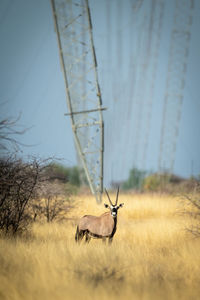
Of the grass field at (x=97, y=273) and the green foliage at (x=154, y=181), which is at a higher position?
the green foliage at (x=154, y=181)

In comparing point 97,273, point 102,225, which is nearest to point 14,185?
point 102,225

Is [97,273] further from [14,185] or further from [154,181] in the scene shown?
[154,181]

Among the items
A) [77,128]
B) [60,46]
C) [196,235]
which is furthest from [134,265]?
[60,46]

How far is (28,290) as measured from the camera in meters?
3.46

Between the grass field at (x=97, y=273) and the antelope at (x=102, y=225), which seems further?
the antelope at (x=102, y=225)

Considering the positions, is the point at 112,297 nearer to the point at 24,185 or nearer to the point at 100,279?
the point at 100,279

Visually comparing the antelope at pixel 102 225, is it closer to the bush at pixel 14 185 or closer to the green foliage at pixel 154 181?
the bush at pixel 14 185

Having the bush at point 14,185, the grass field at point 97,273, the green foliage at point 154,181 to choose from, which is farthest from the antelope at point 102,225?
the green foliage at point 154,181

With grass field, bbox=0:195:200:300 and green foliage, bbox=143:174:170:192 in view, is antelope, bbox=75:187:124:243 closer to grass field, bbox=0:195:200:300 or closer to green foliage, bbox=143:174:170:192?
grass field, bbox=0:195:200:300

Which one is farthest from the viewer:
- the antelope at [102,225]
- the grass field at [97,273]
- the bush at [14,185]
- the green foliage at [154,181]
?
the green foliage at [154,181]

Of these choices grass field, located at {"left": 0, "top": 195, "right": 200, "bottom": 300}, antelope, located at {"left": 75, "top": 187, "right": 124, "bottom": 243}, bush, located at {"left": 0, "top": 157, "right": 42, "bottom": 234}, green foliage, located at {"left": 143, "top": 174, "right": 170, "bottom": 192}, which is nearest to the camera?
grass field, located at {"left": 0, "top": 195, "right": 200, "bottom": 300}

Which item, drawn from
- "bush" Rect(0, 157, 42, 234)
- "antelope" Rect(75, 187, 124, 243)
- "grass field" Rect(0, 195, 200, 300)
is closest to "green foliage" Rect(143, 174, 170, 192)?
"bush" Rect(0, 157, 42, 234)

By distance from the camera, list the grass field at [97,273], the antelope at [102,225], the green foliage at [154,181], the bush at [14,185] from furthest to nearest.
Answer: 1. the green foliage at [154,181]
2. the bush at [14,185]
3. the antelope at [102,225]
4. the grass field at [97,273]

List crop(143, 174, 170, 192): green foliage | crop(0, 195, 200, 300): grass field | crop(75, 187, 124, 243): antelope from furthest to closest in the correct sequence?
crop(143, 174, 170, 192): green foliage, crop(75, 187, 124, 243): antelope, crop(0, 195, 200, 300): grass field
